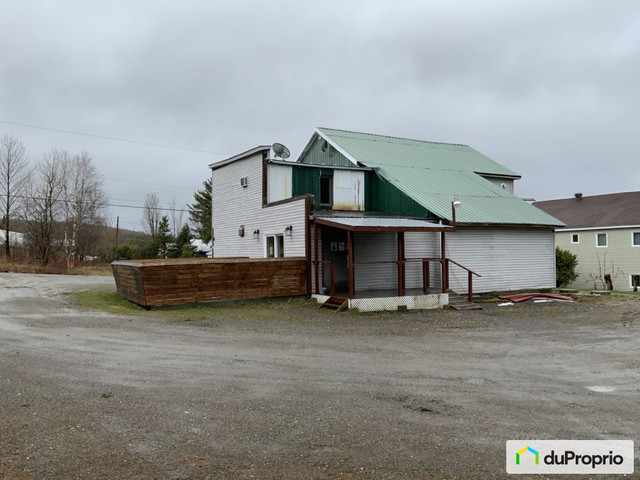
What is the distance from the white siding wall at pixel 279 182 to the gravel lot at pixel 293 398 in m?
7.84

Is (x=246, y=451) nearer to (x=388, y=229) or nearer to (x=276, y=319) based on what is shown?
(x=276, y=319)

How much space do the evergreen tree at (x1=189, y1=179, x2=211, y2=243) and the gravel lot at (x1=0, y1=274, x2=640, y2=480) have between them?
41.9m

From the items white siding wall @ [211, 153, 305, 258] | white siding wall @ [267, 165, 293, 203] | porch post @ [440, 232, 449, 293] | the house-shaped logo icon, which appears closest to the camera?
the house-shaped logo icon

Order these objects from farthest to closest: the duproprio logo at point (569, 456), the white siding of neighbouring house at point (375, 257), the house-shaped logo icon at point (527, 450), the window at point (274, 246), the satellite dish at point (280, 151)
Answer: the satellite dish at point (280, 151) → the window at point (274, 246) → the white siding of neighbouring house at point (375, 257) → the house-shaped logo icon at point (527, 450) → the duproprio logo at point (569, 456)

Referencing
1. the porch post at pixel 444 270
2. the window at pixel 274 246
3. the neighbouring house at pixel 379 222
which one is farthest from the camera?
the window at pixel 274 246

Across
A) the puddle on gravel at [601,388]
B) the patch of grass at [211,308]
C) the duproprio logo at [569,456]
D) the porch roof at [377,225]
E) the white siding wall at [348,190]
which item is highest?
the white siding wall at [348,190]

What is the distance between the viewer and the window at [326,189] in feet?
64.7

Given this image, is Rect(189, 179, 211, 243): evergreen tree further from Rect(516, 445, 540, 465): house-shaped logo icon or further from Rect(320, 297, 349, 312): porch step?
Rect(516, 445, 540, 465): house-shaped logo icon

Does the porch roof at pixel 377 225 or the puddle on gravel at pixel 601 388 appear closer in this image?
the puddle on gravel at pixel 601 388

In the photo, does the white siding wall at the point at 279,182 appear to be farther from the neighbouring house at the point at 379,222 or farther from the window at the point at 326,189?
the window at the point at 326,189

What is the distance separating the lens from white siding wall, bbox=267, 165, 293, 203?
18.9m

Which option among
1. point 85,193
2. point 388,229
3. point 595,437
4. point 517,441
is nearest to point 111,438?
point 517,441

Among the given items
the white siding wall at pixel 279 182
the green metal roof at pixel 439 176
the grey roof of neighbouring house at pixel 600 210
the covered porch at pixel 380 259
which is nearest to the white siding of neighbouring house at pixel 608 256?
the grey roof of neighbouring house at pixel 600 210

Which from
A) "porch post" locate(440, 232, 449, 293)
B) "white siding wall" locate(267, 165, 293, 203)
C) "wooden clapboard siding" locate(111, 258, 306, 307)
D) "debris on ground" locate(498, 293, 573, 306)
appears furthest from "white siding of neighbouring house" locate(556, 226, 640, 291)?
"wooden clapboard siding" locate(111, 258, 306, 307)
